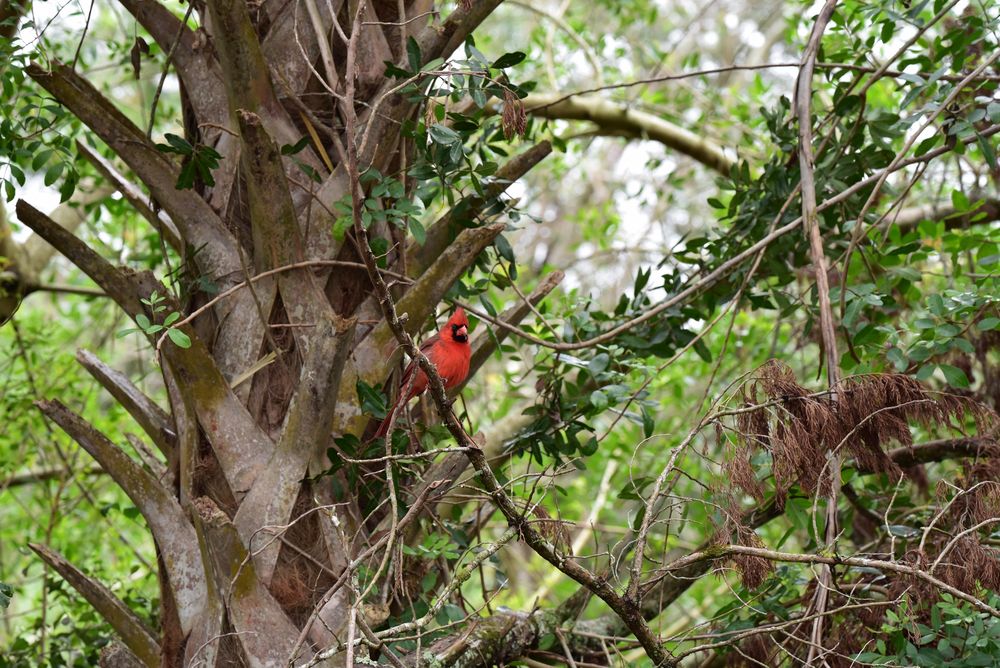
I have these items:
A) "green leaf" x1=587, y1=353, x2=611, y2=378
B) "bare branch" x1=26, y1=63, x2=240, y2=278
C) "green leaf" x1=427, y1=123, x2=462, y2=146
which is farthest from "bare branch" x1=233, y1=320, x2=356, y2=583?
"green leaf" x1=587, y1=353, x2=611, y2=378

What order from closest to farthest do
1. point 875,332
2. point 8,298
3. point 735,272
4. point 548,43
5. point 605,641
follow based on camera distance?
point 875,332 → point 605,641 → point 735,272 → point 8,298 → point 548,43

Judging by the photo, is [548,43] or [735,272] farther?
[548,43]

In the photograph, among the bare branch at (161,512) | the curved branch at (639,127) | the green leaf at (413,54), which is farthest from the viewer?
the curved branch at (639,127)

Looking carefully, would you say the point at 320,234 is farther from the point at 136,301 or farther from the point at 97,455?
the point at 97,455

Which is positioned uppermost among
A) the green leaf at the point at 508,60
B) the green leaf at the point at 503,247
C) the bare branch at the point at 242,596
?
the green leaf at the point at 508,60

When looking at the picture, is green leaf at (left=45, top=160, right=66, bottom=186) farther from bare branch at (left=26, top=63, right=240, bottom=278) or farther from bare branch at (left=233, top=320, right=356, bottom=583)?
bare branch at (left=233, top=320, right=356, bottom=583)

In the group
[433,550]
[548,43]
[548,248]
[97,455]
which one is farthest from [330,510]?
[548,248]

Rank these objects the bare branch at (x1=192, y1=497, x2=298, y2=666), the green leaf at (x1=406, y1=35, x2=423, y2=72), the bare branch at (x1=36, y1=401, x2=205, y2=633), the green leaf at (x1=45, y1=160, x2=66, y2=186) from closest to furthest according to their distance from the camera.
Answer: the bare branch at (x1=192, y1=497, x2=298, y2=666) < the bare branch at (x1=36, y1=401, x2=205, y2=633) < the green leaf at (x1=406, y1=35, x2=423, y2=72) < the green leaf at (x1=45, y1=160, x2=66, y2=186)

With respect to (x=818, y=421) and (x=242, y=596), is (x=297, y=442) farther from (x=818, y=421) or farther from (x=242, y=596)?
(x=818, y=421)

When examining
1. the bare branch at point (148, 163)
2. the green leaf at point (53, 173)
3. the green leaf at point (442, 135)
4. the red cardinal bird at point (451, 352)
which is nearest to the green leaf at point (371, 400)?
the red cardinal bird at point (451, 352)

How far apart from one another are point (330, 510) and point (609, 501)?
3804mm

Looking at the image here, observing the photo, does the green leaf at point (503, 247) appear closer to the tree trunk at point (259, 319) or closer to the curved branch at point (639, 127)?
the tree trunk at point (259, 319)

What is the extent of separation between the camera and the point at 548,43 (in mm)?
5199

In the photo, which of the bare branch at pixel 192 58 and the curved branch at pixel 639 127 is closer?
the bare branch at pixel 192 58
